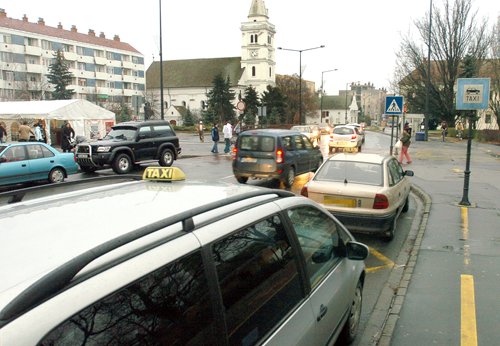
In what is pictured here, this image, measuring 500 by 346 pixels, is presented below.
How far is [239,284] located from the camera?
2.29 meters

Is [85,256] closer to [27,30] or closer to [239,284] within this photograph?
[239,284]

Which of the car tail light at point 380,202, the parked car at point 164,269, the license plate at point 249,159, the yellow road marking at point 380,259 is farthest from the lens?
the license plate at point 249,159

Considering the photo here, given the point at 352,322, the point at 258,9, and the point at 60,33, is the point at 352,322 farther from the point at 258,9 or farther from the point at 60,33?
the point at 258,9

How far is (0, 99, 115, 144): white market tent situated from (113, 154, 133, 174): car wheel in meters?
10.6

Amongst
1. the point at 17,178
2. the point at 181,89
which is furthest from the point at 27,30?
the point at 17,178

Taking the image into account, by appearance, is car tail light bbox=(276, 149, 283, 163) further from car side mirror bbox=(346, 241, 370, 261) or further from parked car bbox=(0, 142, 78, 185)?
car side mirror bbox=(346, 241, 370, 261)

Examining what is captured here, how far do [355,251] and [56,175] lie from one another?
515 inches

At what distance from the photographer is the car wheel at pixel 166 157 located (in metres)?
18.8

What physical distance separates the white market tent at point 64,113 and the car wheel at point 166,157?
9.98 m

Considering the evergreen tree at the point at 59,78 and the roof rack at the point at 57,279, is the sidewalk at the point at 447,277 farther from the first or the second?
the evergreen tree at the point at 59,78

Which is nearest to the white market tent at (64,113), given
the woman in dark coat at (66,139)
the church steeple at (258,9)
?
the woman in dark coat at (66,139)

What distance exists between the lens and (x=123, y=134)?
1770cm

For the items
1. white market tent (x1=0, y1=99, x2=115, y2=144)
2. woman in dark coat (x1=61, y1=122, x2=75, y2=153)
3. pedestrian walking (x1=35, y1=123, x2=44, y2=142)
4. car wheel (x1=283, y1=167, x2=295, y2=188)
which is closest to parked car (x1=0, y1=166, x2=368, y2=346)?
car wheel (x1=283, y1=167, x2=295, y2=188)

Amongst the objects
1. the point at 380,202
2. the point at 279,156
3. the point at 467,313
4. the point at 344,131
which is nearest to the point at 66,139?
the point at 279,156
